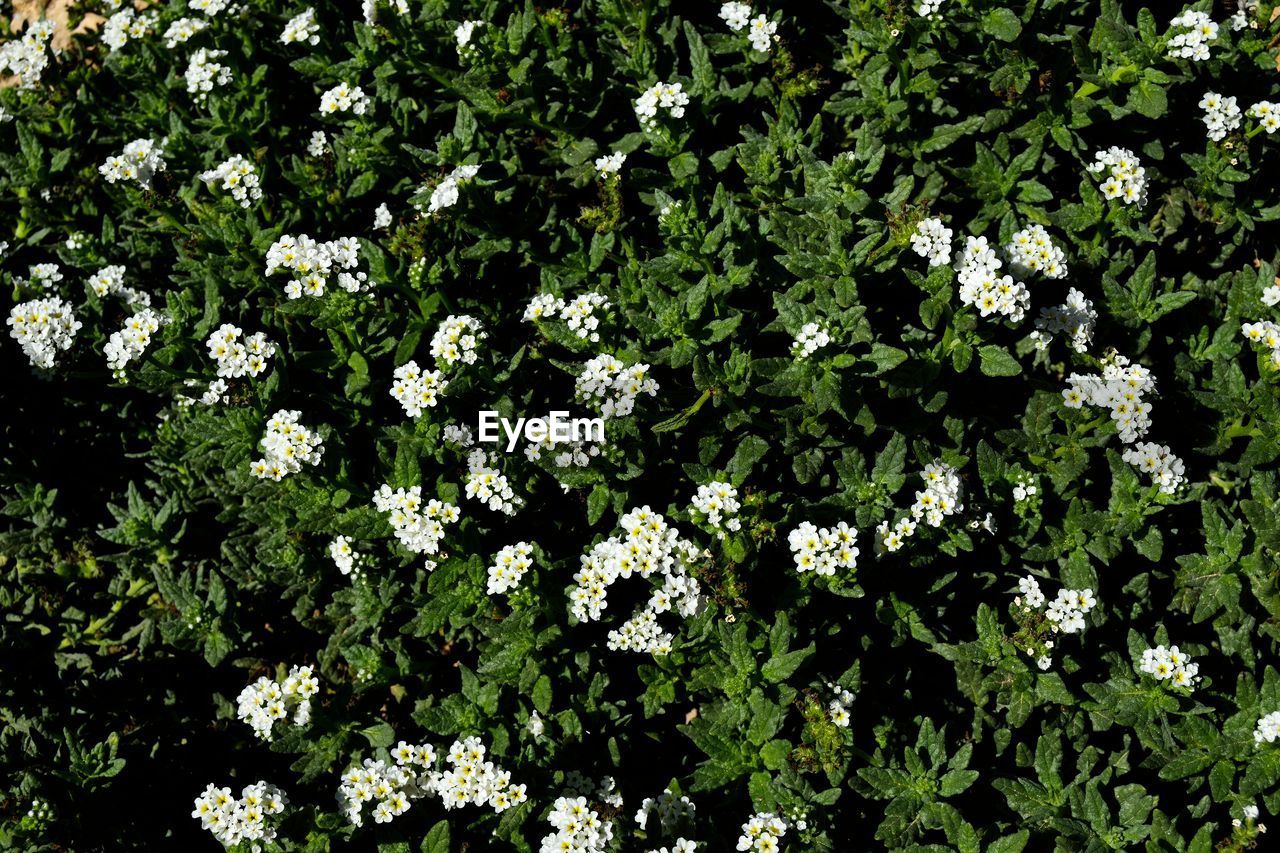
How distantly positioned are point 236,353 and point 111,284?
1481mm

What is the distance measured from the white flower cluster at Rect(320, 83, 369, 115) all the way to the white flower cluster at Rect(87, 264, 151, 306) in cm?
180

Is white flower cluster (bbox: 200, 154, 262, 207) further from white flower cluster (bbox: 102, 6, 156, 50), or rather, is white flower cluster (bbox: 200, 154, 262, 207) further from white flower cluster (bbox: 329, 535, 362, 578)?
white flower cluster (bbox: 329, 535, 362, 578)

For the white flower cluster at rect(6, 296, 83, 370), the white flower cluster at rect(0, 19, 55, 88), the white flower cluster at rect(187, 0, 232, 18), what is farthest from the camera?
the white flower cluster at rect(0, 19, 55, 88)

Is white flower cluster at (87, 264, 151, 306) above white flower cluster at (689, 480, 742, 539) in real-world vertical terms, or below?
above

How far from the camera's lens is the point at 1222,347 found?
21.1 ft

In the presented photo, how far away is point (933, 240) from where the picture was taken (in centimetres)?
597

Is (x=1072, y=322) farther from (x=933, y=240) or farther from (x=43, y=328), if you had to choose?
(x=43, y=328)

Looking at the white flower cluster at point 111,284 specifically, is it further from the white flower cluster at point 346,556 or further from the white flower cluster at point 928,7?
the white flower cluster at point 928,7

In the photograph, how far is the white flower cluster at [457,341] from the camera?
20.7 ft

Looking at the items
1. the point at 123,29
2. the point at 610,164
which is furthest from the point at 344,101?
the point at 123,29

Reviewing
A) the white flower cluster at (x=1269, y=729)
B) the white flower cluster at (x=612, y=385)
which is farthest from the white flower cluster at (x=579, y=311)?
the white flower cluster at (x=1269, y=729)

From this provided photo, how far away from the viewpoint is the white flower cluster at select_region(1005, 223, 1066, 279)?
20.0 feet

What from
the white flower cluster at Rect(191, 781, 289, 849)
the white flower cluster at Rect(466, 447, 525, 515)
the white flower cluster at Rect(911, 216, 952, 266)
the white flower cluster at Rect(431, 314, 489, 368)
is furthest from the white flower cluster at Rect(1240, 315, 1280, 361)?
the white flower cluster at Rect(191, 781, 289, 849)

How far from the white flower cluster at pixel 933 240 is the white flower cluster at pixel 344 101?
13.1 ft
